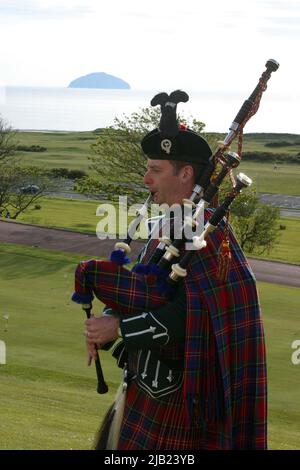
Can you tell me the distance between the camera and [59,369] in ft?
47.7

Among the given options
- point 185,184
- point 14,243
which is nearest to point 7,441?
point 185,184

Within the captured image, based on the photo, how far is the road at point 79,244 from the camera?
1181 inches

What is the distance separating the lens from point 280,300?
24.0m

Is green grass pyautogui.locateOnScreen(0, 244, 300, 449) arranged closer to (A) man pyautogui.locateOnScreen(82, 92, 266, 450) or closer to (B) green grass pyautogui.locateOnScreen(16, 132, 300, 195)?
(A) man pyautogui.locateOnScreen(82, 92, 266, 450)

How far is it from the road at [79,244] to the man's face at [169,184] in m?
24.0

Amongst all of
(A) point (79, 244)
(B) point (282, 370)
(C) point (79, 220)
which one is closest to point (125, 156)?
(A) point (79, 244)

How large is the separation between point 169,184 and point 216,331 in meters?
0.82

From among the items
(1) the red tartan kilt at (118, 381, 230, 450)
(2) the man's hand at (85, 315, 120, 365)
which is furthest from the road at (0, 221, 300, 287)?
(2) the man's hand at (85, 315, 120, 365)

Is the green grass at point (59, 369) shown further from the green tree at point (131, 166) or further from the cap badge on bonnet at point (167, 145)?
the green tree at point (131, 166)

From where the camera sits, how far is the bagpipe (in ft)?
14.2

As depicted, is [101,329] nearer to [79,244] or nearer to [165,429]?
[165,429]

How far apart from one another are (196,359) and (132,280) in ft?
1.65

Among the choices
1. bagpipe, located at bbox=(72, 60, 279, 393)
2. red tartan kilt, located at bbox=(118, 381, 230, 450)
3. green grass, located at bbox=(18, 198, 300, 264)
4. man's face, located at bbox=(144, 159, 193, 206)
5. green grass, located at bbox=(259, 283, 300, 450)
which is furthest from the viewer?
green grass, located at bbox=(18, 198, 300, 264)

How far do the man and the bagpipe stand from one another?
0.02m
